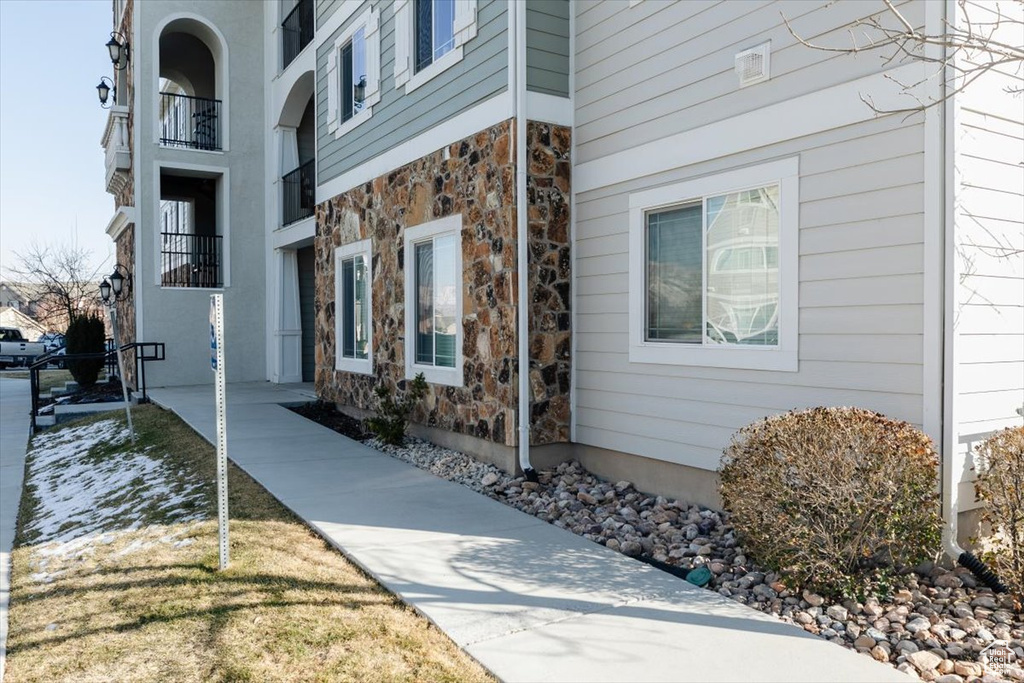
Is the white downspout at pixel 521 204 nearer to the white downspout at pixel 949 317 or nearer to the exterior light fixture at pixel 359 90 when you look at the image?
the white downspout at pixel 949 317

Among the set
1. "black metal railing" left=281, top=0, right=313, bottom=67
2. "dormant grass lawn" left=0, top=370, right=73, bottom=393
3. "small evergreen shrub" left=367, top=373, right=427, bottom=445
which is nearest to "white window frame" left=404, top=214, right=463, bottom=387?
"small evergreen shrub" left=367, top=373, right=427, bottom=445

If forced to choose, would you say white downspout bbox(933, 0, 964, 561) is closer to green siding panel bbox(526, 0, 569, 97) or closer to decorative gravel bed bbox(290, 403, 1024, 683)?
decorative gravel bed bbox(290, 403, 1024, 683)

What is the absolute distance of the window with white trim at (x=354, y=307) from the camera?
10250 millimetres

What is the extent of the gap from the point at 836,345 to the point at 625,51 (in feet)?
10.8

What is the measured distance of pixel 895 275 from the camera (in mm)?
4645

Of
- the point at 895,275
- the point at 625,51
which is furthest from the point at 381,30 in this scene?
the point at 895,275

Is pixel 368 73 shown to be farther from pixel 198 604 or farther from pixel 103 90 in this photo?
pixel 103 90

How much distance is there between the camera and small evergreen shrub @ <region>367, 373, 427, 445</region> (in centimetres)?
867

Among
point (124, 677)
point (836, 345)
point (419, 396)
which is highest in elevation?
point (836, 345)

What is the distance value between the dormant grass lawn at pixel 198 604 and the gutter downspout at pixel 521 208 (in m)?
2.24

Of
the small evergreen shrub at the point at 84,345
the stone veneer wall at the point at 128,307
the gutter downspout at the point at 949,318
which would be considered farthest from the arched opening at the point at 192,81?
the gutter downspout at the point at 949,318

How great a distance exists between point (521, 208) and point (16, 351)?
29.0 m

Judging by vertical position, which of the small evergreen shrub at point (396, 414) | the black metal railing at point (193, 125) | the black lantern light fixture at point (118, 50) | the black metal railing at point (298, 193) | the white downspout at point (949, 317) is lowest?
the small evergreen shrub at point (396, 414)

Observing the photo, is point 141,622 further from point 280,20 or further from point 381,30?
point 280,20
